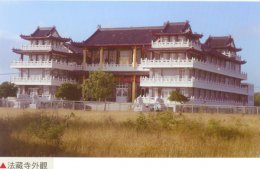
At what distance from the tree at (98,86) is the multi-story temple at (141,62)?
2137 mm

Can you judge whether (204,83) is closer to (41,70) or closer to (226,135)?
(41,70)

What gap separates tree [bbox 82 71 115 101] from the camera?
27.7 meters

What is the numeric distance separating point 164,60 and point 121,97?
4317 millimetres

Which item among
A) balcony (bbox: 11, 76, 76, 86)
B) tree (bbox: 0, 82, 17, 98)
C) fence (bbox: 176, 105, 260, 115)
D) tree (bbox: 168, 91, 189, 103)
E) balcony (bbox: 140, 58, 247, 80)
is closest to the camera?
tree (bbox: 0, 82, 17, 98)

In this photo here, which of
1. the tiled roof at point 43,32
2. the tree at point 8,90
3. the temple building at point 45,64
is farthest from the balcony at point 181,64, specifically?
the tree at point 8,90

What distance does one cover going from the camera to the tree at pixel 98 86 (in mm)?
27734

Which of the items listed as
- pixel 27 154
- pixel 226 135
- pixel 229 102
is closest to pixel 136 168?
pixel 27 154

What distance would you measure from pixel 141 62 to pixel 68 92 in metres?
7.06

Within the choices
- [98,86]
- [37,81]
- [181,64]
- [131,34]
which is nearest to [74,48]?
[131,34]

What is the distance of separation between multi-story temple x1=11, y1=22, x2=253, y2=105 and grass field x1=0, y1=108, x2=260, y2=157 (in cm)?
1645

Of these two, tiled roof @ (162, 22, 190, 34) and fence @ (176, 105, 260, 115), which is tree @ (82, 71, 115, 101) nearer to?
fence @ (176, 105, 260, 115)

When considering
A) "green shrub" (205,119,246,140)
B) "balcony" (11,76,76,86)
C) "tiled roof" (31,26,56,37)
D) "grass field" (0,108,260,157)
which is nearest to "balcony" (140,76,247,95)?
"balcony" (11,76,76,86)

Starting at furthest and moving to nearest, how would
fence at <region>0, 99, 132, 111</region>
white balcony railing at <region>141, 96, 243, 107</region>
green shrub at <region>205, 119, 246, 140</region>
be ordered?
white balcony railing at <region>141, 96, 243, 107</region>
fence at <region>0, 99, 132, 111</region>
green shrub at <region>205, 119, 246, 140</region>

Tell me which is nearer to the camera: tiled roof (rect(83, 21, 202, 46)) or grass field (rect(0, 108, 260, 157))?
grass field (rect(0, 108, 260, 157))
